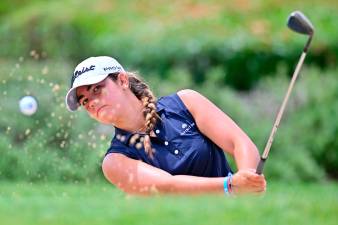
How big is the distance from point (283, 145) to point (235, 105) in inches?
28.9

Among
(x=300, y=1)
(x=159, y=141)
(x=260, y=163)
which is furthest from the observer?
(x=300, y=1)

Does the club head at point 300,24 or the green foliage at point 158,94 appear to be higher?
the club head at point 300,24

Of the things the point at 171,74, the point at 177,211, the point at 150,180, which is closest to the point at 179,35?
the point at 171,74

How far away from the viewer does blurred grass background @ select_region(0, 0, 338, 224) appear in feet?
35.2

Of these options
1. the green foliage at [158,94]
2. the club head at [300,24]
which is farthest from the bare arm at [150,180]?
the green foliage at [158,94]

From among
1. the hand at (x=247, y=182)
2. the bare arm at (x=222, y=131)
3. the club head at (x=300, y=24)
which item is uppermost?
the club head at (x=300, y=24)

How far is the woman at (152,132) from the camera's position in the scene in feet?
20.0

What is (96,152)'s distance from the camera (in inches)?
424

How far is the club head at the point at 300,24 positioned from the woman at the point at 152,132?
2.45 ft

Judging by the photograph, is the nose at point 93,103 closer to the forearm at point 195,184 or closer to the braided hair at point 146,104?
the braided hair at point 146,104

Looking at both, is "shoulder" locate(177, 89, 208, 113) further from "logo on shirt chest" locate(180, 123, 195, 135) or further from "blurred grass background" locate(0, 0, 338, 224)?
"blurred grass background" locate(0, 0, 338, 224)

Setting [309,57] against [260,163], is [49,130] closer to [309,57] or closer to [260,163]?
[309,57]

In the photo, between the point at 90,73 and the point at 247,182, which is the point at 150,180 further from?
the point at 90,73

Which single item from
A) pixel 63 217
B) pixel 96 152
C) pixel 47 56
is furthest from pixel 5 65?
pixel 63 217
